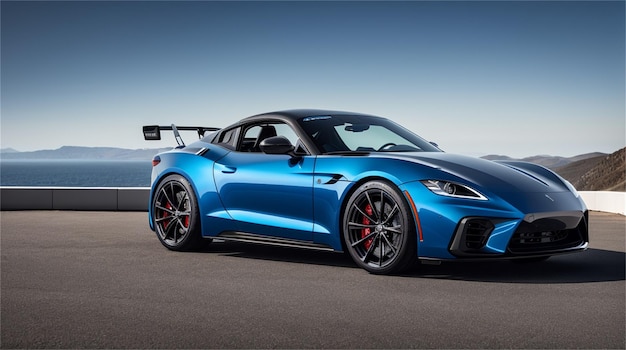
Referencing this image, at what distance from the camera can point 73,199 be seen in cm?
1616

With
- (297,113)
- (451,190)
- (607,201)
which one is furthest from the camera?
(607,201)

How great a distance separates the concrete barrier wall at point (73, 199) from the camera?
1611cm

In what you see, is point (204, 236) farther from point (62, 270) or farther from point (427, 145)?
point (427, 145)

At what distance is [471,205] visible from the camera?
21.0 ft

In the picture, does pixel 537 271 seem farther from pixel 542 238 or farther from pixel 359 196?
pixel 359 196

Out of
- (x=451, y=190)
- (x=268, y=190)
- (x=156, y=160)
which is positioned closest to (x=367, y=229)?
(x=451, y=190)

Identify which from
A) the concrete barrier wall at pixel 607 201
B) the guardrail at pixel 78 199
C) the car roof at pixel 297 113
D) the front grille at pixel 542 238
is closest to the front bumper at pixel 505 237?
the front grille at pixel 542 238

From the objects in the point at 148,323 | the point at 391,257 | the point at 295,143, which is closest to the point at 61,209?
the point at 295,143

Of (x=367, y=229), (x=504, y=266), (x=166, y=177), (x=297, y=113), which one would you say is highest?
(x=297, y=113)

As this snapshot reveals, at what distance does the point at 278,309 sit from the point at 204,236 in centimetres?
321

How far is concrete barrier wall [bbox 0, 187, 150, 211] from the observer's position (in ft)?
52.9

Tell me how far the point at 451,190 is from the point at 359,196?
2.72ft

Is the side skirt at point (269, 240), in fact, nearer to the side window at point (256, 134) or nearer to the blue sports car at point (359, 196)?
the blue sports car at point (359, 196)

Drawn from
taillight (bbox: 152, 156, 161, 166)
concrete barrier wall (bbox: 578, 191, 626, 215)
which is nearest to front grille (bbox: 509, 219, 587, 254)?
taillight (bbox: 152, 156, 161, 166)
